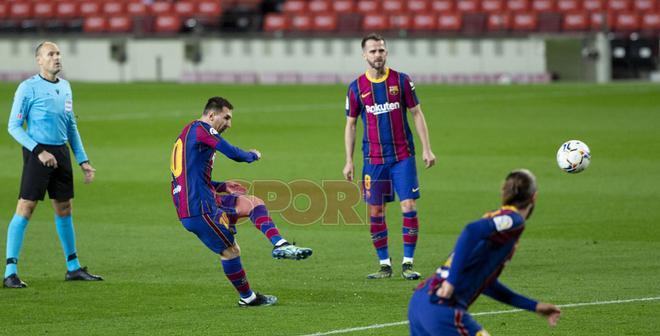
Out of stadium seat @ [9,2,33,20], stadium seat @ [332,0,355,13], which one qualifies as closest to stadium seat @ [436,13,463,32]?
stadium seat @ [332,0,355,13]

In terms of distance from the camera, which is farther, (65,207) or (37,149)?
(65,207)

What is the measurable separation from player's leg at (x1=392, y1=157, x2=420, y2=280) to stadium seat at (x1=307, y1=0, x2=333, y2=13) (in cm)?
3528

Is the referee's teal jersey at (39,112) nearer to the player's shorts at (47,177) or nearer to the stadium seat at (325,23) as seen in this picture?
the player's shorts at (47,177)

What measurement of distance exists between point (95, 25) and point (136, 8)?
262cm

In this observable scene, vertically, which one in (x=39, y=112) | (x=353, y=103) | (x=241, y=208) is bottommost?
(x=241, y=208)

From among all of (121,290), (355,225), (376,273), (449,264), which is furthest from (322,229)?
(449,264)

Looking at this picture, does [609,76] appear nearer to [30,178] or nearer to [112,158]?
[112,158]

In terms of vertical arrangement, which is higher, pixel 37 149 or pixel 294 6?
pixel 37 149

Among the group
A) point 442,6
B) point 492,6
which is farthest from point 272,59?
point 492,6

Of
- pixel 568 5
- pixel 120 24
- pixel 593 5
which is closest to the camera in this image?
pixel 593 5

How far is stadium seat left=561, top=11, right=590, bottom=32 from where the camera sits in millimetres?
41156

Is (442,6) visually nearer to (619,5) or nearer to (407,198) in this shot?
(619,5)

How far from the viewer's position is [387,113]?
11797 mm

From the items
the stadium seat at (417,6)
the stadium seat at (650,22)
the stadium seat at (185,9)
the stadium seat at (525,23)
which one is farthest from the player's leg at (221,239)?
the stadium seat at (185,9)
